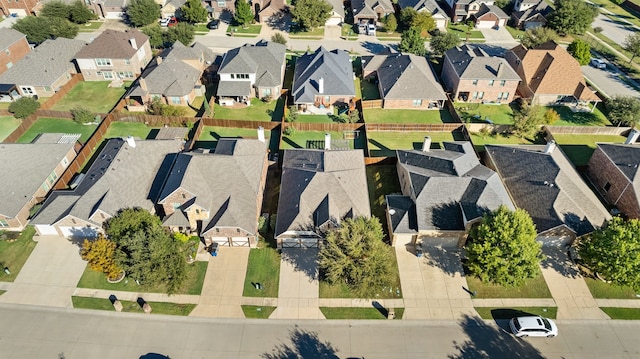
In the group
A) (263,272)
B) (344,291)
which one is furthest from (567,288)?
(263,272)

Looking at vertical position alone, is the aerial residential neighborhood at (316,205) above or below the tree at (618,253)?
below

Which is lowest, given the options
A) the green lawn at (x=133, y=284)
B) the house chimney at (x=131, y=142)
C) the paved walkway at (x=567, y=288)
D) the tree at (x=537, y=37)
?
the green lawn at (x=133, y=284)

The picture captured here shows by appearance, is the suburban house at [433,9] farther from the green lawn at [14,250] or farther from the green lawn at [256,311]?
the green lawn at [14,250]

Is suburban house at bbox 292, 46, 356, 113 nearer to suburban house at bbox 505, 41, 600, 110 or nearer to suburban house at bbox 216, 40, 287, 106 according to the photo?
suburban house at bbox 216, 40, 287, 106

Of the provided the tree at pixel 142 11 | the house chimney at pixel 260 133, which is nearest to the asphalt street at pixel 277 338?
the house chimney at pixel 260 133

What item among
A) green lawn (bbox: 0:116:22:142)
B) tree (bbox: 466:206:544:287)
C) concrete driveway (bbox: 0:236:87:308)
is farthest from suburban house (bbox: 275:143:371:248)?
green lawn (bbox: 0:116:22:142)

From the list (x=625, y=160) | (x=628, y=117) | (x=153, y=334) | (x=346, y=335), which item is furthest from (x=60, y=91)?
(x=628, y=117)

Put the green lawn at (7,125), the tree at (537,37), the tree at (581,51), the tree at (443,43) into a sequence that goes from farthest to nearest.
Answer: the tree at (537,37) → the tree at (443,43) → the tree at (581,51) → the green lawn at (7,125)

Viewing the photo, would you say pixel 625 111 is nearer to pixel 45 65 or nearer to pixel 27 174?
pixel 27 174
